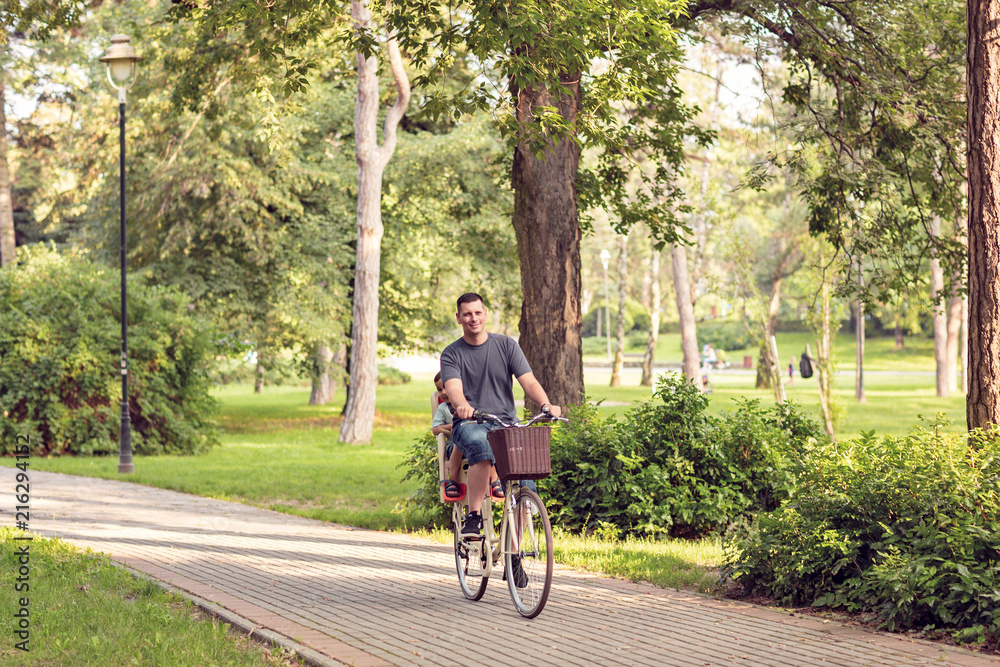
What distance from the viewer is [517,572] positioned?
21.6ft

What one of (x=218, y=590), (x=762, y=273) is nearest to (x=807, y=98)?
(x=218, y=590)

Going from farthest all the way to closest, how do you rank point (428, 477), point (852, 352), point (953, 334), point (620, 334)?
1. point (852, 352)
2. point (620, 334)
3. point (953, 334)
4. point (428, 477)

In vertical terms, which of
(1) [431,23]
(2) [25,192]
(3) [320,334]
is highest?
(2) [25,192]

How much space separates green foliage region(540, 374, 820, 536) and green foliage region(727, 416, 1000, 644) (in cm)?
189

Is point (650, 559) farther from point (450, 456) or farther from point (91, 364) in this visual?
point (91, 364)

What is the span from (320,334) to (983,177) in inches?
754

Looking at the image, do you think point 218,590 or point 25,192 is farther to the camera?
point 25,192

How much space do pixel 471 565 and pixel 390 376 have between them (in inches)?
1787

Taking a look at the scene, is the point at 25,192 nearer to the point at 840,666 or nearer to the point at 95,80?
the point at 95,80

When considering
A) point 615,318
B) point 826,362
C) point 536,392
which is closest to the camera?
point 536,392

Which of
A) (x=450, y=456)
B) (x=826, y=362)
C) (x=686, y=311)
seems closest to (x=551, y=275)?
(x=450, y=456)

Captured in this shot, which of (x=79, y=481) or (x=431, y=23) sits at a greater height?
(x=431, y=23)

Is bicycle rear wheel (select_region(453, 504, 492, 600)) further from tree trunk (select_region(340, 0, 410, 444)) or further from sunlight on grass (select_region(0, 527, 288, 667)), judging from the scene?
tree trunk (select_region(340, 0, 410, 444))

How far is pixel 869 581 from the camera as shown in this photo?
6.25 m
